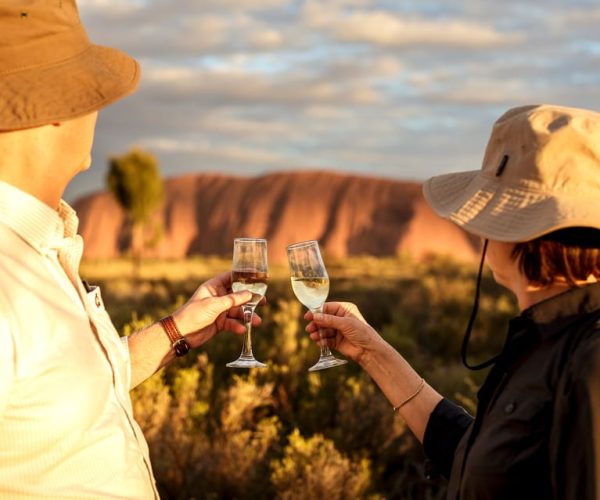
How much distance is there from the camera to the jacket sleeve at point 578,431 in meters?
1.89

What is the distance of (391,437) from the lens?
6.04 meters

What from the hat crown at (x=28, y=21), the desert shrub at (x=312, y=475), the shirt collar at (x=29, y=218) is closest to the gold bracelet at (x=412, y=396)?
the shirt collar at (x=29, y=218)

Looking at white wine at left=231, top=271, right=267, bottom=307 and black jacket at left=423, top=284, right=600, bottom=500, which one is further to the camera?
white wine at left=231, top=271, right=267, bottom=307

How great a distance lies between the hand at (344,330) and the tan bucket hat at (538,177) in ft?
2.98

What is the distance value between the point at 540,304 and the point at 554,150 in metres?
0.38

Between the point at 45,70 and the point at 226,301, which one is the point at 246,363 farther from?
the point at 45,70

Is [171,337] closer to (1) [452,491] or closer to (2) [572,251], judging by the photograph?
(1) [452,491]

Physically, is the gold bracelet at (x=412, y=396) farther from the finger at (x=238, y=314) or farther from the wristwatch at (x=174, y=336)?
the wristwatch at (x=174, y=336)

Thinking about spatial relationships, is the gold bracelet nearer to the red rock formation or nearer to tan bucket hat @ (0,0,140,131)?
tan bucket hat @ (0,0,140,131)

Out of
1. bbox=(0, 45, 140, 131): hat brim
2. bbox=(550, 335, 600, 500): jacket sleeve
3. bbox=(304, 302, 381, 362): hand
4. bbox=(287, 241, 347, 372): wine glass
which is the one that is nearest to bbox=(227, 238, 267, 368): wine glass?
bbox=(287, 241, 347, 372): wine glass

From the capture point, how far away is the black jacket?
1.92m

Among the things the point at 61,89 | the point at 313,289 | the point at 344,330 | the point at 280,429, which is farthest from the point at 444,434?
the point at 280,429

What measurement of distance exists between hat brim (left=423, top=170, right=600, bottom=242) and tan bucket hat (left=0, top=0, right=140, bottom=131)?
92 cm

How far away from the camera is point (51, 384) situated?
2.05 meters
